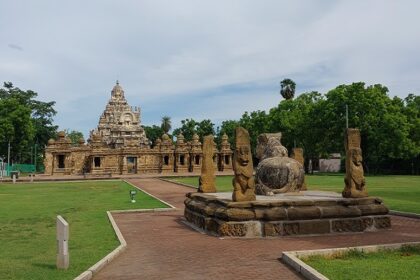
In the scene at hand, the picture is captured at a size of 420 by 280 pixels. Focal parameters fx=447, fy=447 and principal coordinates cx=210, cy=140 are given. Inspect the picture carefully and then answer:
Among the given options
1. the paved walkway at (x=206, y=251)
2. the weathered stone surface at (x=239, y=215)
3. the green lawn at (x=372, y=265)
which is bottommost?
the paved walkway at (x=206, y=251)

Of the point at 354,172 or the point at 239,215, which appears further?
the point at 354,172

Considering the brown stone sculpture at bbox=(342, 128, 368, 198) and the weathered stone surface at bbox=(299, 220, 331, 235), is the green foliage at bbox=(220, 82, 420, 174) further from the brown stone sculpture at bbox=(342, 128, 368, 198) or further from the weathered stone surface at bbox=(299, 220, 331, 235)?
the weathered stone surface at bbox=(299, 220, 331, 235)

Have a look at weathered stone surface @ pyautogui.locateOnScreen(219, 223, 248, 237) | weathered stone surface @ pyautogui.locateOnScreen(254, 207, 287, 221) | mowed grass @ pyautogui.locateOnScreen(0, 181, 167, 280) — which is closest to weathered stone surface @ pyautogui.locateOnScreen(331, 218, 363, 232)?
weathered stone surface @ pyautogui.locateOnScreen(254, 207, 287, 221)

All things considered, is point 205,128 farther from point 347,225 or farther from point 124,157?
point 347,225

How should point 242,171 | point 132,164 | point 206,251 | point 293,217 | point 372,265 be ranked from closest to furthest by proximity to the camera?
point 372,265 < point 206,251 < point 293,217 < point 242,171 < point 132,164

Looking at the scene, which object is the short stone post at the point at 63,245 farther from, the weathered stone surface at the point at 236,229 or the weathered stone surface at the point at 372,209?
the weathered stone surface at the point at 372,209

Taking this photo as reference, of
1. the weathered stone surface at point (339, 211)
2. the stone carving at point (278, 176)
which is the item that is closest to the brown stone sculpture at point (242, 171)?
the weathered stone surface at point (339, 211)

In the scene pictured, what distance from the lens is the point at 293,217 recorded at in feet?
37.3

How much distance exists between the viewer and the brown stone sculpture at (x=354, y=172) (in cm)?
1281

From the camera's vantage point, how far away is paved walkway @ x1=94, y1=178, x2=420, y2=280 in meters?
7.73

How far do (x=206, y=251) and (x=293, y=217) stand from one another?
9.35 ft

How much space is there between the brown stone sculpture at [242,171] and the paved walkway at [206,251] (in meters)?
1.31

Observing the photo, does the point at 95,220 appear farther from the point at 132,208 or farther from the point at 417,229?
the point at 417,229

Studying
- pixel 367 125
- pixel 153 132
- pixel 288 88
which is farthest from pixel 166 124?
pixel 367 125
